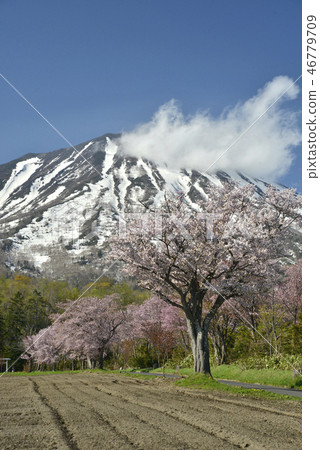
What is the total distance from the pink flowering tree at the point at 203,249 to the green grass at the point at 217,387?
181 cm

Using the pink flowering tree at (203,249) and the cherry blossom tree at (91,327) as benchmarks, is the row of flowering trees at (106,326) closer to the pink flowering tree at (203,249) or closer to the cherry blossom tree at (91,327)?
the cherry blossom tree at (91,327)

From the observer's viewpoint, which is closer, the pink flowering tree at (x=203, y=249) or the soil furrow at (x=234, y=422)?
the soil furrow at (x=234, y=422)

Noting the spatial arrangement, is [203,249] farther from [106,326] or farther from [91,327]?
[91,327]

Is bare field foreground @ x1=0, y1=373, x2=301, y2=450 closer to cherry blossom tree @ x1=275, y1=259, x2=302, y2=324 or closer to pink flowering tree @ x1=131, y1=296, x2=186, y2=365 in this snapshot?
pink flowering tree @ x1=131, y1=296, x2=186, y2=365

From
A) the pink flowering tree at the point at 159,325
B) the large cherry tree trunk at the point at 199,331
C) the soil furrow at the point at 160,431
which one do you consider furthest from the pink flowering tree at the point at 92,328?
the soil furrow at the point at 160,431

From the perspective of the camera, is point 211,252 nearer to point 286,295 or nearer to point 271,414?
point 271,414

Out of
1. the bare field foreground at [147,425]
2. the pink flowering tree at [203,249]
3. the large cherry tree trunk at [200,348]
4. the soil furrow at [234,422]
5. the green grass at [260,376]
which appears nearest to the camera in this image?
the bare field foreground at [147,425]

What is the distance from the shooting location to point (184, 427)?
25.4 ft

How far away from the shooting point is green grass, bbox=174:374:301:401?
14.6 metres

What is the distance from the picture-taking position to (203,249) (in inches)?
765

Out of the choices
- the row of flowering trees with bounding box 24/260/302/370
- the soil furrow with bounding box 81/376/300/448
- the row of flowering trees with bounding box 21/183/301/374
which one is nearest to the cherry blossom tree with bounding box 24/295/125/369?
the row of flowering trees with bounding box 24/260/302/370

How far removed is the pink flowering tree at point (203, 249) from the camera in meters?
19.3

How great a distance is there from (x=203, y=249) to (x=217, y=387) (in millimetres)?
6066
